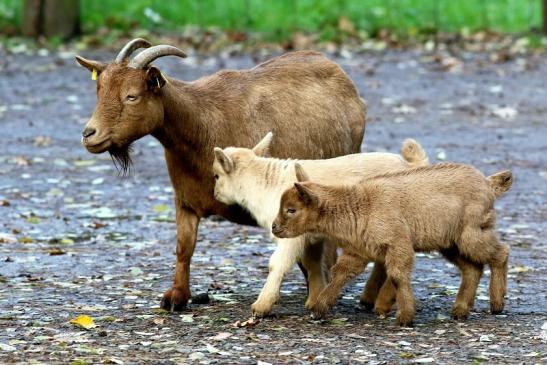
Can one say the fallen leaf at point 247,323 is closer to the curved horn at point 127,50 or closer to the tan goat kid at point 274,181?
the tan goat kid at point 274,181

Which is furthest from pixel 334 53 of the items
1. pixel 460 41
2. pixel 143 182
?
pixel 143 182

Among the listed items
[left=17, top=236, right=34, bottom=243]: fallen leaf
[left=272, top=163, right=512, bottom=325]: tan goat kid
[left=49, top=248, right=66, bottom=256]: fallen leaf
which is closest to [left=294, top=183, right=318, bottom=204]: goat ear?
[left=272, top=163, right=512, bottom=325]: tan goat kid

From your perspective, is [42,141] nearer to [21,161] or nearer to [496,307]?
[21,161]

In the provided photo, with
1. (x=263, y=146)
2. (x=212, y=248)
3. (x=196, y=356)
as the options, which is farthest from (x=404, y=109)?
(x=196, y=356)

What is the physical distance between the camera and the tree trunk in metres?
21.0

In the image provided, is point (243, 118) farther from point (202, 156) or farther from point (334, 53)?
point (334, 53)

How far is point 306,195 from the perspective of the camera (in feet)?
25.9

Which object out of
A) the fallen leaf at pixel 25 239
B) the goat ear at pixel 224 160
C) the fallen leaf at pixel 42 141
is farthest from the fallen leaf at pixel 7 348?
the fallen leaf at pixel 42 141

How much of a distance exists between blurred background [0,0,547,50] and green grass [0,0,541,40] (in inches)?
0.7

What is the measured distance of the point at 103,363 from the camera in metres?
7.11

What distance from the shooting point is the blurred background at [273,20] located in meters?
21.2

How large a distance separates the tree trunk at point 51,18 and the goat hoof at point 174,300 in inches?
517

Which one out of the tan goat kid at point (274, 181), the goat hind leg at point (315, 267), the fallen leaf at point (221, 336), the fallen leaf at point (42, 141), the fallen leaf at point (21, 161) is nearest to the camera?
the fallen leaf at point (221, 336)

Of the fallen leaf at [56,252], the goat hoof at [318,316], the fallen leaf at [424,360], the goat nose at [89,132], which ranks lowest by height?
the fallen leaf at [56,252]
